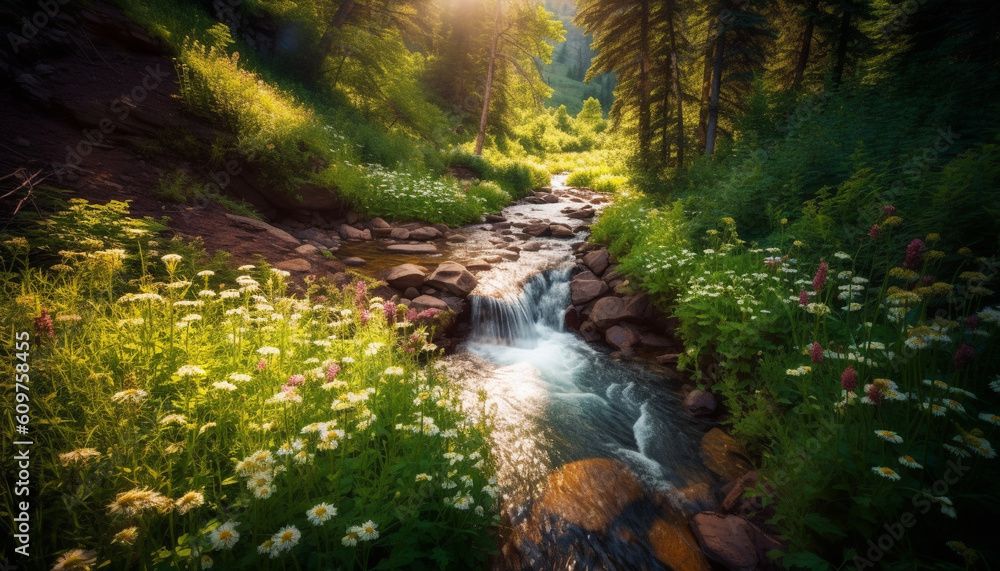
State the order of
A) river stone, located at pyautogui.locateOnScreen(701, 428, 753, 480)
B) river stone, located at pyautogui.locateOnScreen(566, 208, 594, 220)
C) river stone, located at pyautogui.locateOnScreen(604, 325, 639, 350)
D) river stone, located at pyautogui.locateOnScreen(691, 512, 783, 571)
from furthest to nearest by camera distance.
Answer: river stone, located at pyautogui.locateOnScreen(566, 208, 594, 220), river stone, located at pyautogui.locateOnScreen(604, 325, 639, 350), river stone, located at pyautogui.locateOnScreen(701, 428, 753, 480), river stone, located at pyautogui.locateOnScreen(691, 512, 783, 571)

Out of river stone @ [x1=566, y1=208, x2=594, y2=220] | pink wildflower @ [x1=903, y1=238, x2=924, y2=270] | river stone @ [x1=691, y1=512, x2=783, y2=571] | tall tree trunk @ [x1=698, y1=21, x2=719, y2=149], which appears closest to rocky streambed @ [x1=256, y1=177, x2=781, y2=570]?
river stone @ [x1=691, y1=512, x2=783, y2=571]

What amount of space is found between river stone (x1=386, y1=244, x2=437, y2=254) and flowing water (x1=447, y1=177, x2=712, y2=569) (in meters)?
2.36

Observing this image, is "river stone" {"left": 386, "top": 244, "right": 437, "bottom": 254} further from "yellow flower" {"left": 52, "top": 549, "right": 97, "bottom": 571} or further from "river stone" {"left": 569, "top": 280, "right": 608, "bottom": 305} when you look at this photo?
"yellow flower" {"left": 52, "top": 549, "right": 97, "bottom": 571}

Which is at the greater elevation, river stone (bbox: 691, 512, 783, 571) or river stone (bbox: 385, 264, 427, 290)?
river stone (bbox: 385, 264, 427, 290)

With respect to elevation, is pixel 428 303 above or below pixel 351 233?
below

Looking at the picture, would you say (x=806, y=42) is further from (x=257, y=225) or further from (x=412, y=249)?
(x=257, y=225)

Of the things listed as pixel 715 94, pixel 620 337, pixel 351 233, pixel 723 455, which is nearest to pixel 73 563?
pixel 723 455

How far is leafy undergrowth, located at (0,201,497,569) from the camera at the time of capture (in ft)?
6.15

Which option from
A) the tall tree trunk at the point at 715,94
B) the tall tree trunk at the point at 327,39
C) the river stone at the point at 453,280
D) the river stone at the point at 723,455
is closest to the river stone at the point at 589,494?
the river stone at the point at 723,455

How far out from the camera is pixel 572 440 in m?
4.72

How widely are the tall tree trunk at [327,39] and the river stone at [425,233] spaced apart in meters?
10.6

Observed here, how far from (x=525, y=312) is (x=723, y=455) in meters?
4.43

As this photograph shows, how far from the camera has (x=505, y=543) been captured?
317cm

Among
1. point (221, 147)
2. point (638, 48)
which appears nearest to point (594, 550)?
point (221, 147)
